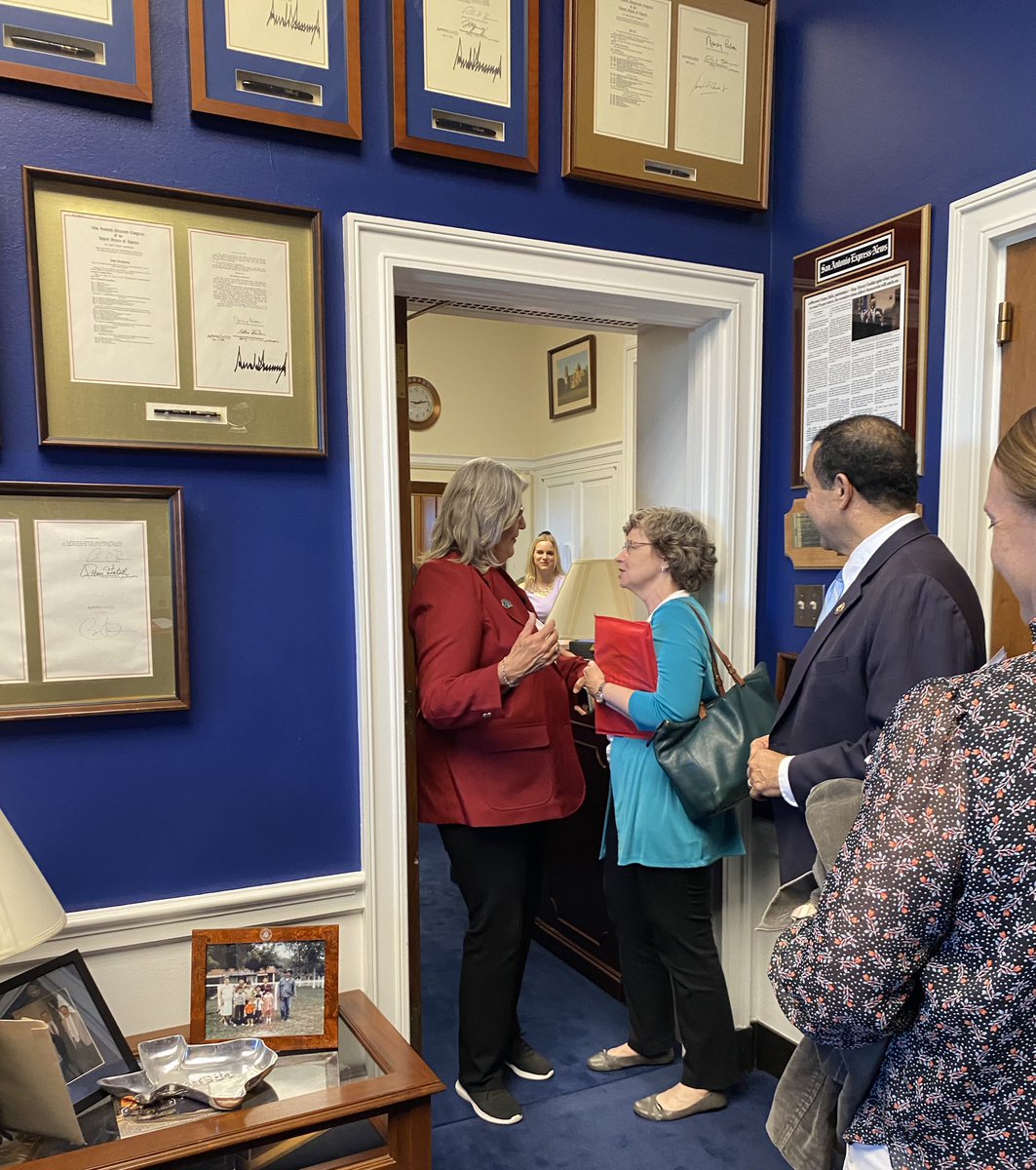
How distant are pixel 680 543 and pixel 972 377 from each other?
0.76 m

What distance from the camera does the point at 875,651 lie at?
1.57m

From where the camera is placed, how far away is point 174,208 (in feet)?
5.65

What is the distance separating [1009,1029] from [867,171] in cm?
191

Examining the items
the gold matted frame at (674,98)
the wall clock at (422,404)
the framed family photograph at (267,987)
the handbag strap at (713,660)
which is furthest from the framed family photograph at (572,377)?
the framed family photograph at (267,987)

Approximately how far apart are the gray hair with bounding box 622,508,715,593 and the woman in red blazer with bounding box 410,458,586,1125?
364mm

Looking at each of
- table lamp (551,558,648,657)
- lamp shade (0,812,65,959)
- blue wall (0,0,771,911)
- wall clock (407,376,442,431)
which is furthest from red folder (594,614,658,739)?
wall clock (407,376,442,431)

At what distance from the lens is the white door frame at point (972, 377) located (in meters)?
1.81

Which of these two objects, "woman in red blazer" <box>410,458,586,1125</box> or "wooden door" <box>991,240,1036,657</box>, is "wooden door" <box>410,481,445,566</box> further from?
"wooden door" <box>991,240,1036,657</box>

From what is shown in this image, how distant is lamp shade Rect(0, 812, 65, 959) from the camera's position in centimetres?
113

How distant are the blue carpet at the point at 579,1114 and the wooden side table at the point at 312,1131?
30.5 inches
